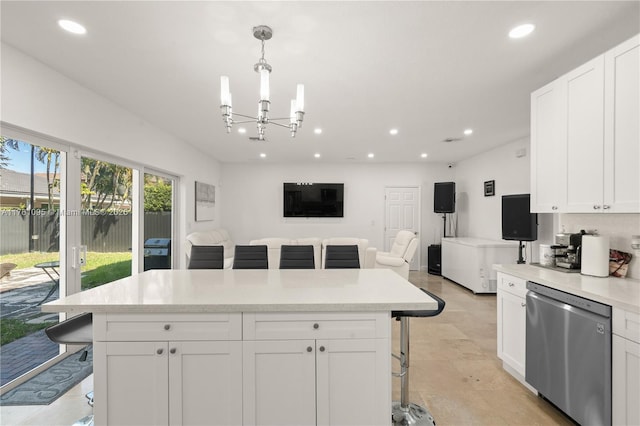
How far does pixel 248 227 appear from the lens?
734 cm

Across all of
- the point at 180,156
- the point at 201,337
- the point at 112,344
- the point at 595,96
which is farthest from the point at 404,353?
the point at 180,156

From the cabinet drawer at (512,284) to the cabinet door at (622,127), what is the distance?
0.77 meters

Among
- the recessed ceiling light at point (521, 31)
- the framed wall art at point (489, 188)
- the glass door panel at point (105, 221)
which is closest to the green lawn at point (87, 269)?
the glass door panel at point (105, 221)

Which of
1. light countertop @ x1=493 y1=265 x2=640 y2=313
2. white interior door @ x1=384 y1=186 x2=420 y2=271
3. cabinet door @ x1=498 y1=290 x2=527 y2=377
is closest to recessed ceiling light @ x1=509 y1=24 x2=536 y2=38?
light countertop @ x1=493 y1=265 x2=640 y2=313

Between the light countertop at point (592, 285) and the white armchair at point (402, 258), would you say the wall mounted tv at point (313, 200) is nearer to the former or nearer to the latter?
the white armchair at point (402, 258)

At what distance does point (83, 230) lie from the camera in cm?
307

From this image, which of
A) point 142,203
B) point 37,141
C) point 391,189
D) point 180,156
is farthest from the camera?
point 391,189

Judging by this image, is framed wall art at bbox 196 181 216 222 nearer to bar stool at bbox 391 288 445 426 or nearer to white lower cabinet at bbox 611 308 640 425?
bar stool at bbox 391 288 445 426

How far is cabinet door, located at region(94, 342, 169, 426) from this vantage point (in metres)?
1.58

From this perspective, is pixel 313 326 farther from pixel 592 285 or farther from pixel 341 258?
pixel 592 285

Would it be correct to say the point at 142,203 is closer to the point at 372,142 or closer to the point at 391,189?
the point at 372,142

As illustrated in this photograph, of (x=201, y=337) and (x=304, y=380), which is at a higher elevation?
(x=201, y=337)

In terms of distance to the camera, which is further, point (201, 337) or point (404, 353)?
point (404, 353)

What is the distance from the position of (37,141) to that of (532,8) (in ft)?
12.9
